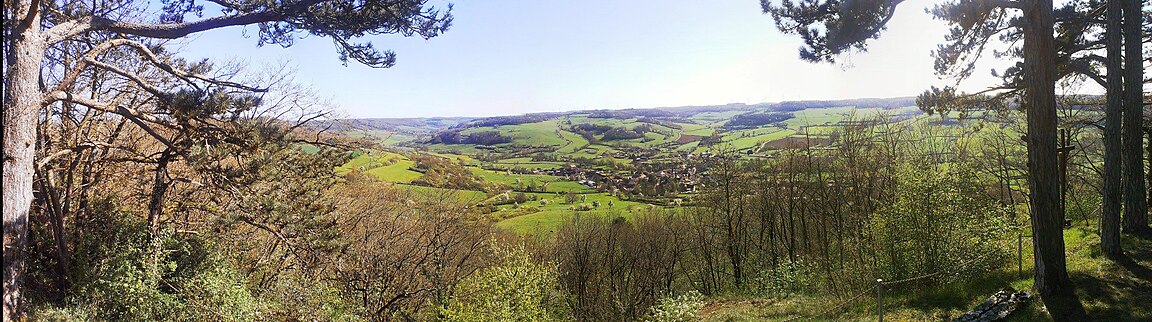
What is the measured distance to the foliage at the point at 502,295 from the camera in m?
14.9

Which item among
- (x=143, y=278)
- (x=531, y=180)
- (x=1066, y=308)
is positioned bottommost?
(x=531, y=180)

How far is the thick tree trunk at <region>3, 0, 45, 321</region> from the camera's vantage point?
5852mm

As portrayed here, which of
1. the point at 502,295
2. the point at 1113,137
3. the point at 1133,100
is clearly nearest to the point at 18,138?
the point at 502,295

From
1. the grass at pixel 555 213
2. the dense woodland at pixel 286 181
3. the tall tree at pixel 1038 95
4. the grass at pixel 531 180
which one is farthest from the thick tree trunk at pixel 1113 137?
the grass at pixel 531 180

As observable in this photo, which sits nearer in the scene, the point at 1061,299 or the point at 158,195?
the point at 1061,299

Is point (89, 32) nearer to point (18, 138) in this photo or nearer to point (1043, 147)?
point (18, 138)

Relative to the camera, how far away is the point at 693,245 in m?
26.6

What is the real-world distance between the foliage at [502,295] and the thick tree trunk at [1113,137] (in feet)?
42.2

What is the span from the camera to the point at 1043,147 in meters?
6.68

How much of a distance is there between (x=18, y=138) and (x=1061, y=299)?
13.3m

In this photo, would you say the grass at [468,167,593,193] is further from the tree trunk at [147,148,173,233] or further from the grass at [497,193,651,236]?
the tree trunk at [147,148,173,233]

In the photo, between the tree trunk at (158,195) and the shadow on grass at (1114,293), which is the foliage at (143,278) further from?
the shadow on grass at (1114,293)

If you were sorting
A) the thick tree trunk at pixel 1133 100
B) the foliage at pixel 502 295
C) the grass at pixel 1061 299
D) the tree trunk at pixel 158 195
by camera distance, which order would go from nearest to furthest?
the grass at pixel 1061 299 → the tree trunk at pixel 158 195 → the thick tree trunk at pixel 1133 100 → the foliage at pixel 502 295

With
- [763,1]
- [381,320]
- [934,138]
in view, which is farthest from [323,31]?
[934,138]
